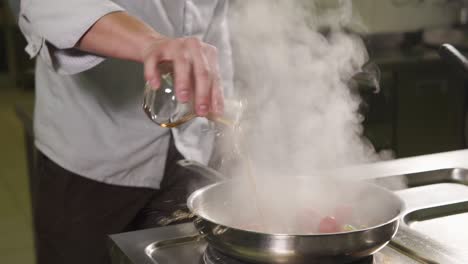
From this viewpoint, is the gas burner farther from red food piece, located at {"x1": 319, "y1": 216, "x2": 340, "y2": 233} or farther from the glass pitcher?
the glass pitcher

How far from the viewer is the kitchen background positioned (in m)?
2.99

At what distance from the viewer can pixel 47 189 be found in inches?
57.2

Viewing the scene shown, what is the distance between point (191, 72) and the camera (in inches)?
31.0

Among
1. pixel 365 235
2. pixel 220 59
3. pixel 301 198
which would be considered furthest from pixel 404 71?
pixel 365 235

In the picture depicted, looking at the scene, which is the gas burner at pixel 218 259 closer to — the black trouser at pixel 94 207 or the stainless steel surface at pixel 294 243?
the stainless steel surface at pixel 294 243

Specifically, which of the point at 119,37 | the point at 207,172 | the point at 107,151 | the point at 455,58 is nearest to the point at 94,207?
the point at 107,151

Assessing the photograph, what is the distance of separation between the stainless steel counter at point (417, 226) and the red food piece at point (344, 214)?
2.7 inches

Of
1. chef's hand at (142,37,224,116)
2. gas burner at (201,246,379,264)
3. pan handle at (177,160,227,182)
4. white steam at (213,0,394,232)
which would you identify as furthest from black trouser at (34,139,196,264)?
chef's hand at (142,37,224,116)

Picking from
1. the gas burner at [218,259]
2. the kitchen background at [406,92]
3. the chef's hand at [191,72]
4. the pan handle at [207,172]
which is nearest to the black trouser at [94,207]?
the pan handle at [207,172]

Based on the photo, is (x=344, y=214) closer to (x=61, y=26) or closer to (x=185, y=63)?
(x=185, y=63)

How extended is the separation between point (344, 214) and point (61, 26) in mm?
551

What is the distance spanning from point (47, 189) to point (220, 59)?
1.63 ft

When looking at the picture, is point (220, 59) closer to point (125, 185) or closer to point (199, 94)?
point (125, 185)

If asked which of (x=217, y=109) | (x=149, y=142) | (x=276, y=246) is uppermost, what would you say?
(x=217, y=109)
